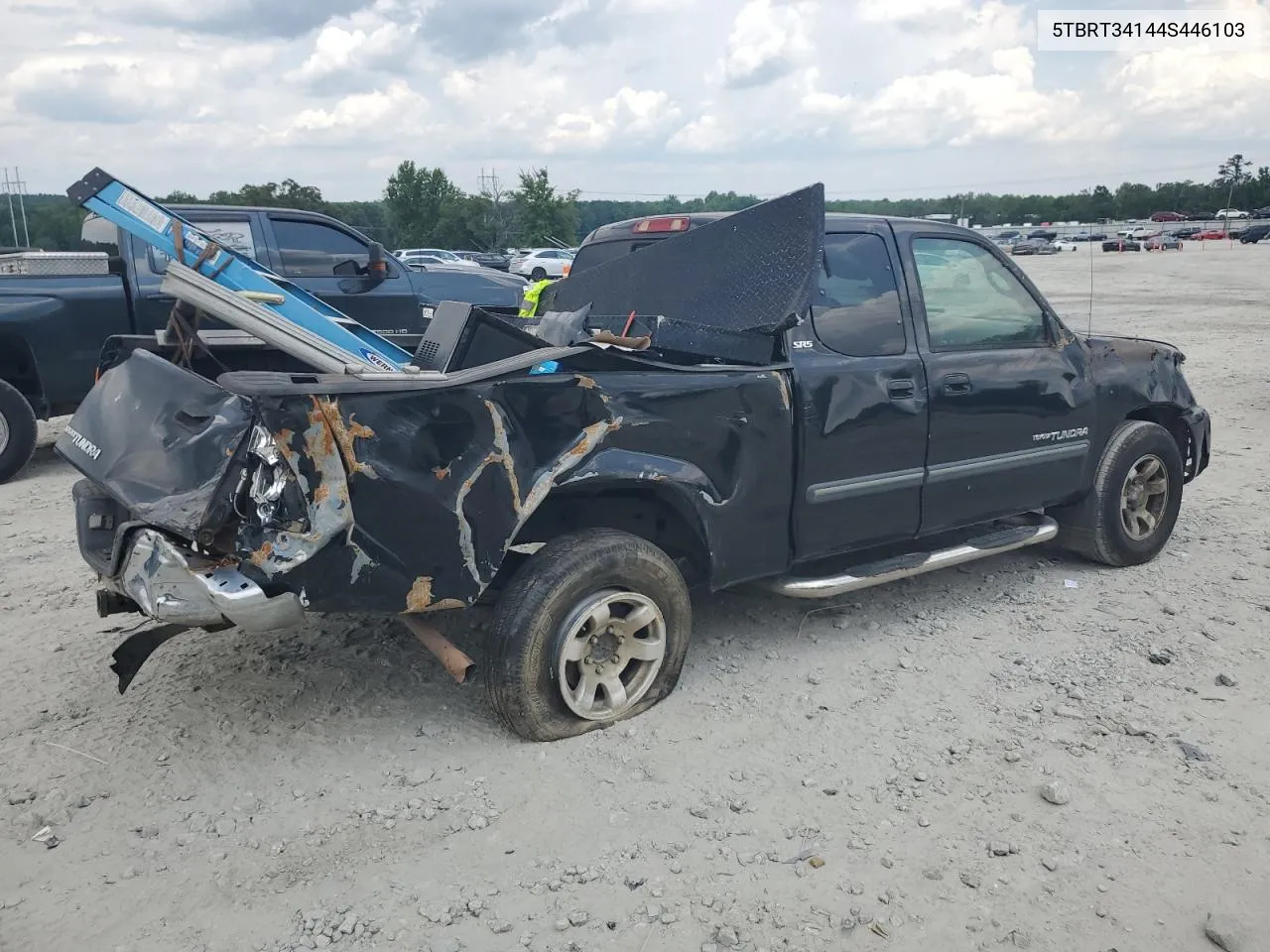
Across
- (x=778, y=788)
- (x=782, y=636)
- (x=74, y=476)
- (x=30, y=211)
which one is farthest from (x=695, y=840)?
(x=30, y=211)

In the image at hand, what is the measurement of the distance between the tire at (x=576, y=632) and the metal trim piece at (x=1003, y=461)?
1.46 m

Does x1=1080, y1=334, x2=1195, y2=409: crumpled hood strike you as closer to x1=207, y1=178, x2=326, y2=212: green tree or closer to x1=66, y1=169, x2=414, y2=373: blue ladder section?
x1=66, y1=169, x2=414, y2=373: blue ladder section

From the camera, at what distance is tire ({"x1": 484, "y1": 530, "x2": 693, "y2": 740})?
3.32 metres

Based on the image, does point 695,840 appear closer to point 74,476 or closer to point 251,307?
point 251,307

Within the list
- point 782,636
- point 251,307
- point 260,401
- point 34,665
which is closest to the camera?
point 260,401

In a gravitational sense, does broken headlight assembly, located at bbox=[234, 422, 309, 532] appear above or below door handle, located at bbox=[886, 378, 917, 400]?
below

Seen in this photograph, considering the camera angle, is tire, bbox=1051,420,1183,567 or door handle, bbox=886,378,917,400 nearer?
door handle, bbox=886,378,917,400

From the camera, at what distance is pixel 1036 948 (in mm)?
2533

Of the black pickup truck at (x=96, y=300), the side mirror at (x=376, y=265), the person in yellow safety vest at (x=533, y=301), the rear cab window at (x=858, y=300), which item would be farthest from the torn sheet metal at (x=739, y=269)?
the side mirror at (x=376, y=265)

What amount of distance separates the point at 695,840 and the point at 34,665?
2995 mm

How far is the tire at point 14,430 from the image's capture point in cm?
746

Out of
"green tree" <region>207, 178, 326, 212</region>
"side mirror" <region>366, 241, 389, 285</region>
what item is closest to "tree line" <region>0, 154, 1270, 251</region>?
"green tree" <region>207, 178, 326, 212</region>

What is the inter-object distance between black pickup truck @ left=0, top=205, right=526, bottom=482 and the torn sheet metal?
2947 millimetres

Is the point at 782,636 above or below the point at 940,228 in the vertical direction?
below
